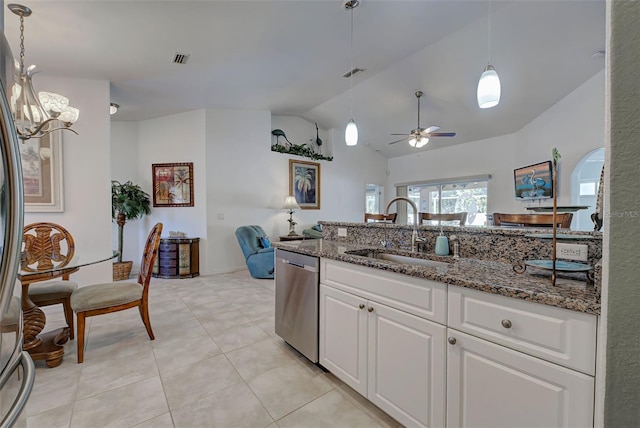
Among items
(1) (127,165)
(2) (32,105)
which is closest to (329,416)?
(2) (32,105)

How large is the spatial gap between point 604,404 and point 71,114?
3.64 metres

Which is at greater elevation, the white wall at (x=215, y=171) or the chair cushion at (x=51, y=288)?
the white wall at (x=215, y=171)

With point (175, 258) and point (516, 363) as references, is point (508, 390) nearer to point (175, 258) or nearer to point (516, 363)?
point (516, 363)

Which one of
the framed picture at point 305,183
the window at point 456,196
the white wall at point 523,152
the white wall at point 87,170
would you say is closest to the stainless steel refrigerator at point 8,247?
the white wall at point 87,170

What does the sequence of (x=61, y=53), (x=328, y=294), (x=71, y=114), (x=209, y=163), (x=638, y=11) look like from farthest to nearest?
(x=209, y=163) → (x=61, y=53) → (x=71, y=114) → (x=328, y=294) → (x=638, y=11)

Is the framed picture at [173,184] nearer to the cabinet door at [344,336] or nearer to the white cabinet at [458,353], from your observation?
the cabinet door at [344,336]

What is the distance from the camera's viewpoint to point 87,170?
11.5ft

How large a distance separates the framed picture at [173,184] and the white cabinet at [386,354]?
4034mm

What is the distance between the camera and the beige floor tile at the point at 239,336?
7.92 feet

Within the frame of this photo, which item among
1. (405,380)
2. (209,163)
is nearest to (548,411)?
(405,380)

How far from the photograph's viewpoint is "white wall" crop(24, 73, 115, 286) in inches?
133

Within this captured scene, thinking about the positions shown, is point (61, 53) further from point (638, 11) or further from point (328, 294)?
point (638, 11)

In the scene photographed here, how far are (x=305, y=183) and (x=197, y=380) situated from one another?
4.77 m

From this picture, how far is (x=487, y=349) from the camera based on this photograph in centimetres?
110
